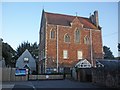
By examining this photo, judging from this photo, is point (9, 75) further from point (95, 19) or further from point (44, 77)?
point (95, 19)

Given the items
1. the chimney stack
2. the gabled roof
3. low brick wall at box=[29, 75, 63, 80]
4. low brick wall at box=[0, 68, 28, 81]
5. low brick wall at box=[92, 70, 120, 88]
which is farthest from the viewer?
the chimney stack

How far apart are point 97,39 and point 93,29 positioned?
2.61 m

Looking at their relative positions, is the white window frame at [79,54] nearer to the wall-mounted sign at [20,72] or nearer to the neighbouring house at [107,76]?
the wall-mounted sign at [20,72]

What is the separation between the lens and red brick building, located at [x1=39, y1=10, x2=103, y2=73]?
150ft

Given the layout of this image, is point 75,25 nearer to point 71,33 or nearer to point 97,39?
point 71,33

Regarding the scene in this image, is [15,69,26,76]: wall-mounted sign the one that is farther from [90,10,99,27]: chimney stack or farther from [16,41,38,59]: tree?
[16,41,38,59]: tree

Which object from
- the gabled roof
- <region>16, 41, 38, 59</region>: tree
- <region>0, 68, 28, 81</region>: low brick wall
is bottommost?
<region>0, 68, 28, 81</region>: low brick wall

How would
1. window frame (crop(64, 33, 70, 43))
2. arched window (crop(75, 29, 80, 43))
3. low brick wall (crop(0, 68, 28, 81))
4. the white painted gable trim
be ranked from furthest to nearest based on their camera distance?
1. arched window (crop(75, 29, 80, 43))
2. window frame (crop(64, 33, 70, 43))
3. the white painted gable trim
4. low brick wall (crop(0, 68, 28, 81))

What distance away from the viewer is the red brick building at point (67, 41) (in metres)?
45.6

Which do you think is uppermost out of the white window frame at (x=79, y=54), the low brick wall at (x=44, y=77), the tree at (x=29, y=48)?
the tree at (x=29, y=48)

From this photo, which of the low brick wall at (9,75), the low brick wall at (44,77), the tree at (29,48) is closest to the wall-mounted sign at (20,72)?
the low brick wall at (9,75)

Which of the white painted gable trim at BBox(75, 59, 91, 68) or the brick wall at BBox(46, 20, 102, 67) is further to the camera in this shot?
the white painted gable trim at BBox(75, 59, 91, 68)

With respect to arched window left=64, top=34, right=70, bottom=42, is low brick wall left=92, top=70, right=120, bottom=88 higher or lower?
lower

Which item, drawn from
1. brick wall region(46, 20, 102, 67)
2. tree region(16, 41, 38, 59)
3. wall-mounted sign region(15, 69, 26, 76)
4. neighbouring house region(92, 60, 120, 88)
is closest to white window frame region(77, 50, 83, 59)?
brick wall region(46, 20, 102, 67)
